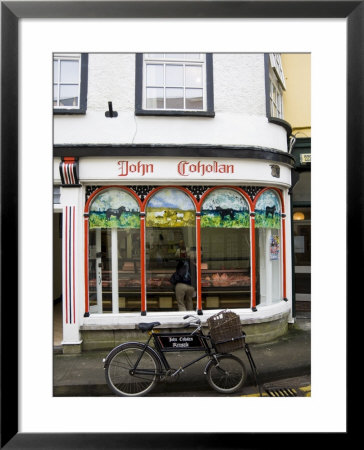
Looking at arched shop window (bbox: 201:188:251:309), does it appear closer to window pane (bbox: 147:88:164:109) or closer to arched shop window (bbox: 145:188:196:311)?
arched shop window (bbox: 145:188:196:311)

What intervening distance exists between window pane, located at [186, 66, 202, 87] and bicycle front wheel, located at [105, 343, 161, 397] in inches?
167

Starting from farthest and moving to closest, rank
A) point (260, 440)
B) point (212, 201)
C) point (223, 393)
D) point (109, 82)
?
1. point (212, 201)
2. point (109, 82)
3. point (223, 393)
4. point (260, 440)

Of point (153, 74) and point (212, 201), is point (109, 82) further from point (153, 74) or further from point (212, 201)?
point (212, 201)

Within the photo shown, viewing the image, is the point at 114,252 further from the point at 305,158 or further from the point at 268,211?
the point at 305,158

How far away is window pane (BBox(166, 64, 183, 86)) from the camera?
5.69m

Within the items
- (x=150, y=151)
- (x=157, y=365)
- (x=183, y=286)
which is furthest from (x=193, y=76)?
(x=157, y=365)

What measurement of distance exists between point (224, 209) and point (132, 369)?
308cm

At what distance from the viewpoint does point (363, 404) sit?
304 cm

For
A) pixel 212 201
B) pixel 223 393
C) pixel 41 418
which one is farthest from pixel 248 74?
pixel 41 418

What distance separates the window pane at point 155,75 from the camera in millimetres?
5672

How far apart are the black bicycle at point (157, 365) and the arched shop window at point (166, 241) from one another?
4.49ft

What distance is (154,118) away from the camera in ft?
18.6

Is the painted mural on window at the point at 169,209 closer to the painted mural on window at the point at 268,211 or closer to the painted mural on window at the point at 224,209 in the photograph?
the painted mural on window at the point at 224,209

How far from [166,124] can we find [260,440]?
179 inches
